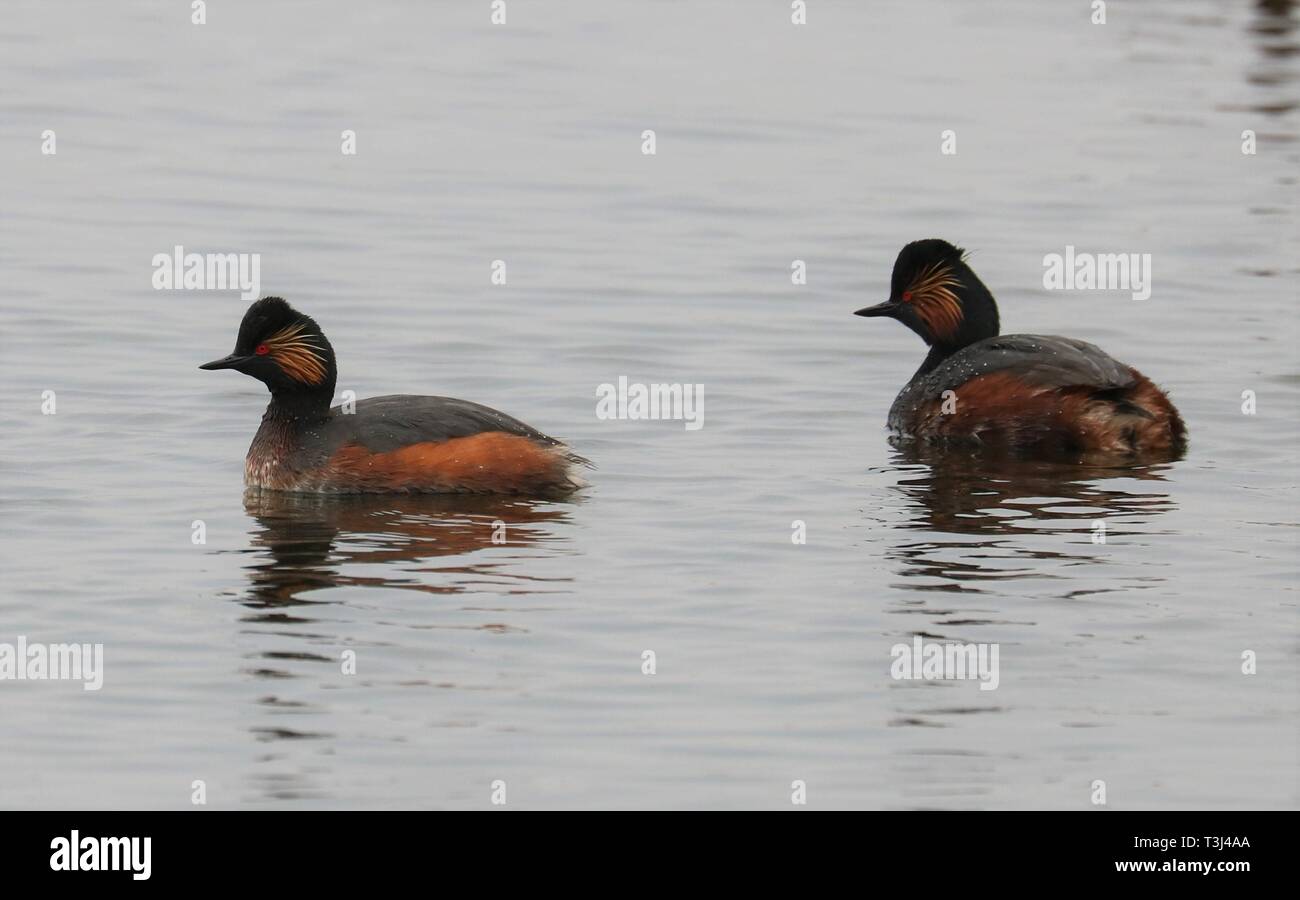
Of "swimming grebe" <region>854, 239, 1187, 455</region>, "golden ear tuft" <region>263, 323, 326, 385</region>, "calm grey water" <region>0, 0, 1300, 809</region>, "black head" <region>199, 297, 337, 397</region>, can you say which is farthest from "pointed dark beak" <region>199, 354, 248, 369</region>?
"swimming grebe" <region>854, 239, 1187, 455</region>

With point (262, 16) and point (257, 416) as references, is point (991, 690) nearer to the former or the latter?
point (257, 416)

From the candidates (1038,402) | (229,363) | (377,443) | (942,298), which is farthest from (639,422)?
(229,363)

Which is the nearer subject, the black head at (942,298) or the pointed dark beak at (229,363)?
the pointed dark beak at (229,363)

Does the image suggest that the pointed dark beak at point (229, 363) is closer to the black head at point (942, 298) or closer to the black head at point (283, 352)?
the black head at point (283, 352)

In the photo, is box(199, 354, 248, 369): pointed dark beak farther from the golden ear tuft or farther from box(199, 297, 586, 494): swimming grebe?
the golden ear tuft

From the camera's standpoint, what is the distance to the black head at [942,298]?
16703mm

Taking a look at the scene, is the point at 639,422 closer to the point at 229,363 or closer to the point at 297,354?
the point at 297,354

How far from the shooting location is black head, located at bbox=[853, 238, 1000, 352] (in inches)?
658

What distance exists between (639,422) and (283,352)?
281 cm

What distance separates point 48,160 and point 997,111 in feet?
36.8

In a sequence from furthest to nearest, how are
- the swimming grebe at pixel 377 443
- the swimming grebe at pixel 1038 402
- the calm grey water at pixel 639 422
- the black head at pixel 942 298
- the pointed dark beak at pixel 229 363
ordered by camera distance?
the black head at pixel 942 298
the swimming grebe at pixel 1038 402
the pointed dark beak at pixel 229 363
the swimming grebe at pixel 377 443
the calm grey water at pixel 639 422

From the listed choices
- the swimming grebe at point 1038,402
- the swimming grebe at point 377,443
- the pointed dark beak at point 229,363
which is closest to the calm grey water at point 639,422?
the swimming grebe at point 377,443

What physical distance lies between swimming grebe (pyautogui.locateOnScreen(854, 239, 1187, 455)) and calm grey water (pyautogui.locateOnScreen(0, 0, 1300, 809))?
14.8 inches

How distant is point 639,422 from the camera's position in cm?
1619
